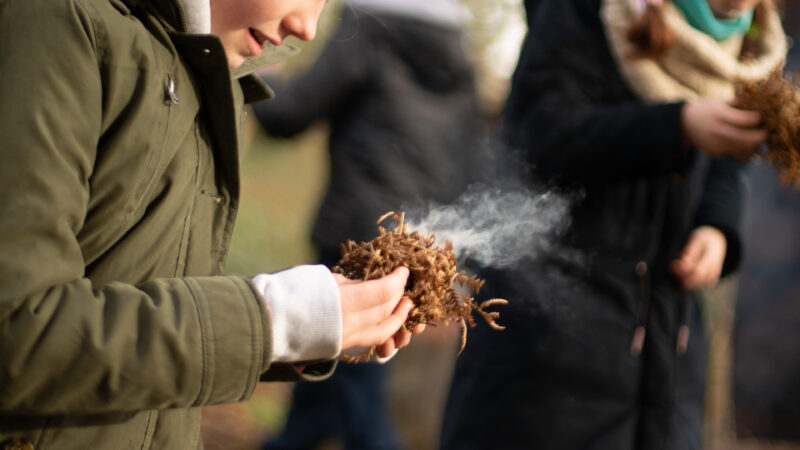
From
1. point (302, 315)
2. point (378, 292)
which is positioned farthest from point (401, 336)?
point (302, 315)

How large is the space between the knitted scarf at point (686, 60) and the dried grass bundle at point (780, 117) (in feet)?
0.63

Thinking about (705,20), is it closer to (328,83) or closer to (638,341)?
(638,341)

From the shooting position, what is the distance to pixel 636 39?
2.97 metres

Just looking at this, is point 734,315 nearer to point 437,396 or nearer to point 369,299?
point 437,396

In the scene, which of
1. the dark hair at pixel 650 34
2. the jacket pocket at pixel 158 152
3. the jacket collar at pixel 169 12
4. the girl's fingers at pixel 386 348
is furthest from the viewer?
the dark hair at pixel 650 34

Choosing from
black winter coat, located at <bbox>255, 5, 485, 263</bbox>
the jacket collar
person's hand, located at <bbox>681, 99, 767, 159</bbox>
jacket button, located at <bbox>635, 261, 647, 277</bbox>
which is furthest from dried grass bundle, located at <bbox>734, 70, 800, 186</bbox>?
the jacket collar

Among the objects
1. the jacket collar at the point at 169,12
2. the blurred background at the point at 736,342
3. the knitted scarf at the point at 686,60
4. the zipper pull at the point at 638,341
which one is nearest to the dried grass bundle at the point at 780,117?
the knitted scarf at the point at 686,60

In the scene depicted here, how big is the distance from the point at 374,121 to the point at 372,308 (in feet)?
8.57

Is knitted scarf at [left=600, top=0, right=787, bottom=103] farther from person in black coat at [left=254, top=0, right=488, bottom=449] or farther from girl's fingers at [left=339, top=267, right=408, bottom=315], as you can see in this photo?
girl's fingers at [left=339, top=267, right=408, bottom=315]

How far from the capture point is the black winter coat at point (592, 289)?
2881 mm

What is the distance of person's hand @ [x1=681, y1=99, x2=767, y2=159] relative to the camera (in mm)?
2754

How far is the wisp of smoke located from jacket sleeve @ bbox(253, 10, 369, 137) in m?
1.40

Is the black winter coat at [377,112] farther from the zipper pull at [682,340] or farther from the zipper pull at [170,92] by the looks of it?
the zipper pull at [170,92]

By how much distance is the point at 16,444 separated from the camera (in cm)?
143
